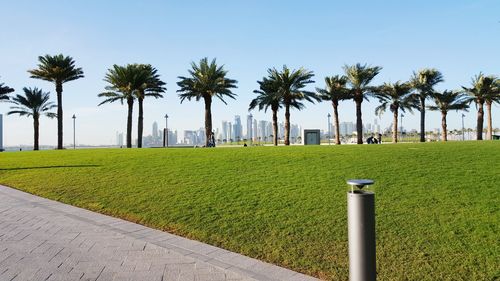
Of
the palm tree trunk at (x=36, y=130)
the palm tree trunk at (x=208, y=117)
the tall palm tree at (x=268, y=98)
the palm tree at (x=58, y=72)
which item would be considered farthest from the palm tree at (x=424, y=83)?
the palm tree trunk at (x=36, y=130)

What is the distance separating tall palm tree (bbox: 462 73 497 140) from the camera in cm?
4219

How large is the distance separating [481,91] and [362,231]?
47864mm

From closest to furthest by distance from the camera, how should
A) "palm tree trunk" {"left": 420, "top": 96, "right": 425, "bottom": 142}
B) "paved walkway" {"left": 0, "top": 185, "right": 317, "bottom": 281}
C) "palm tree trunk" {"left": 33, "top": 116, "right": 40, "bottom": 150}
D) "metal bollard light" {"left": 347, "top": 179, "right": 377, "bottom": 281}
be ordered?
"metal bollard light" {"left": 347, "top": 179, "right": 377, "bottom": 281}, "paved walkway" {"left": 0, "top": 185, "right": 317, "bottom": 281}, "palm tree trunk" {"left": 420, "top": 96, "right": 425, "bottom": 142}, "palm tree trunk" {"left": 33, "top": 116, "right": 40, "bottom": 150}

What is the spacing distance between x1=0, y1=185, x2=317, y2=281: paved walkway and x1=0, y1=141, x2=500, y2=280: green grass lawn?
0.40 meters

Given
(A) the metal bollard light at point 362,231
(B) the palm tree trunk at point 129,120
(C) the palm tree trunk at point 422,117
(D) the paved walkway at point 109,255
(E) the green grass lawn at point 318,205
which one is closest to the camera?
(A) the metal bollard light at point 362,231

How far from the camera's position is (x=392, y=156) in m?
11.5

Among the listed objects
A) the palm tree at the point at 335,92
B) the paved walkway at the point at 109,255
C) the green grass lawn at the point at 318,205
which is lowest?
the paved walkway at the point at 109,255

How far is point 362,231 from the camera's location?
3.17 m

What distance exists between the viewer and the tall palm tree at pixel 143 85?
38.8 m

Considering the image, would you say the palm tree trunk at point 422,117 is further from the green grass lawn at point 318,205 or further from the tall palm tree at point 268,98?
the green grass lawn at point 318,205

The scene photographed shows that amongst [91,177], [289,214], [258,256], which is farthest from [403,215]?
[91,177]

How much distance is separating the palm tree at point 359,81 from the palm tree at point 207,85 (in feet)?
40.1

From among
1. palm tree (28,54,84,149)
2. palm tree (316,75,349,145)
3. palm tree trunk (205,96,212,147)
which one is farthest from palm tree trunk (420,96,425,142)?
palm tree (28,54,84,149)

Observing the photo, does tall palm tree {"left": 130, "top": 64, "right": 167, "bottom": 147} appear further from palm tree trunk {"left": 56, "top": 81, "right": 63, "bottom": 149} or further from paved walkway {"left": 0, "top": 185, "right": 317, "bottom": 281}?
paved walkway {"left": 0, "top": 185, "right": 317, "bottom": 281}
